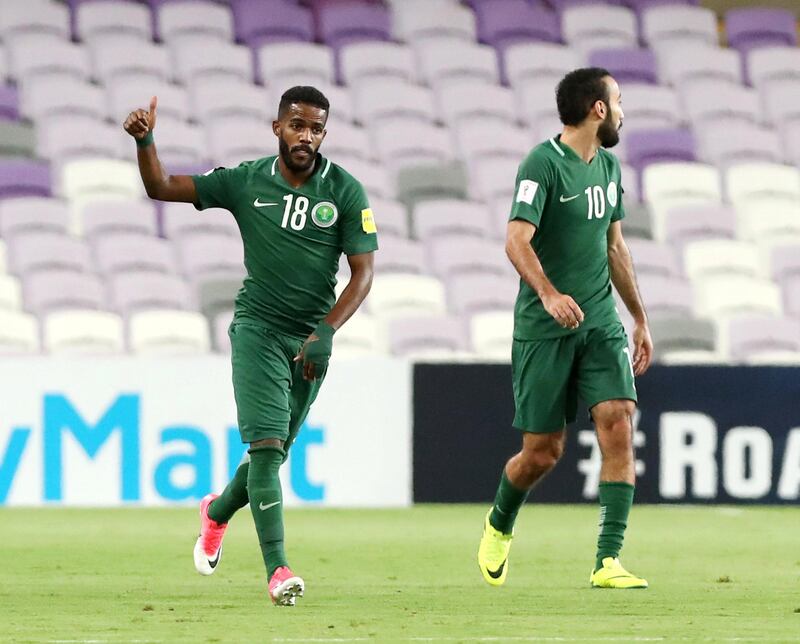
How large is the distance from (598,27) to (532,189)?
11311 millimetres

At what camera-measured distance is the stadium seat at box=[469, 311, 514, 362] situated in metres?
13.7

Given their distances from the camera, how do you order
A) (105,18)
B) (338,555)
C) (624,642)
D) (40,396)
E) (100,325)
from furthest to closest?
1. (105,18)
2. (100,325)
3. (40,396)
4. (338,555)
5. (624,642)

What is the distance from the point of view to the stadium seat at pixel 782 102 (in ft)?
57.1

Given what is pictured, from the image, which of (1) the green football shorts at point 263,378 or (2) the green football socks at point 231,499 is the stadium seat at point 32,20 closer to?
(2) the green football socks at point 231,499

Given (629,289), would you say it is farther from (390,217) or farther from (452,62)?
(452,62)

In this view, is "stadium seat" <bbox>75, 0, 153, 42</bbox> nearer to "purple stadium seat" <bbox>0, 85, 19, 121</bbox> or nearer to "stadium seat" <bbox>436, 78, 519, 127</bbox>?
"purple stadium seat" <bbox>0, 85, 19, 121</bbox>

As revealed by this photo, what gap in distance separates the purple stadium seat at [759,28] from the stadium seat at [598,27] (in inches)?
45.4

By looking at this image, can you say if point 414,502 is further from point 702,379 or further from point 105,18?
point 105,18

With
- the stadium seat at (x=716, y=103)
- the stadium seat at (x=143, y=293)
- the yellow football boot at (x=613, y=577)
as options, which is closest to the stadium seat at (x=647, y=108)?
the stadium seat at (x=716, y=103)

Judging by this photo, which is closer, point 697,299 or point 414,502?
point 414,502

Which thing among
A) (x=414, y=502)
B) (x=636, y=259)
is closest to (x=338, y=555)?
(x=414, y=502)

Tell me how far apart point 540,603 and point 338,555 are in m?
2.43

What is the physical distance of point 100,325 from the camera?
520 inches

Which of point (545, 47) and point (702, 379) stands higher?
point (545, 47)
